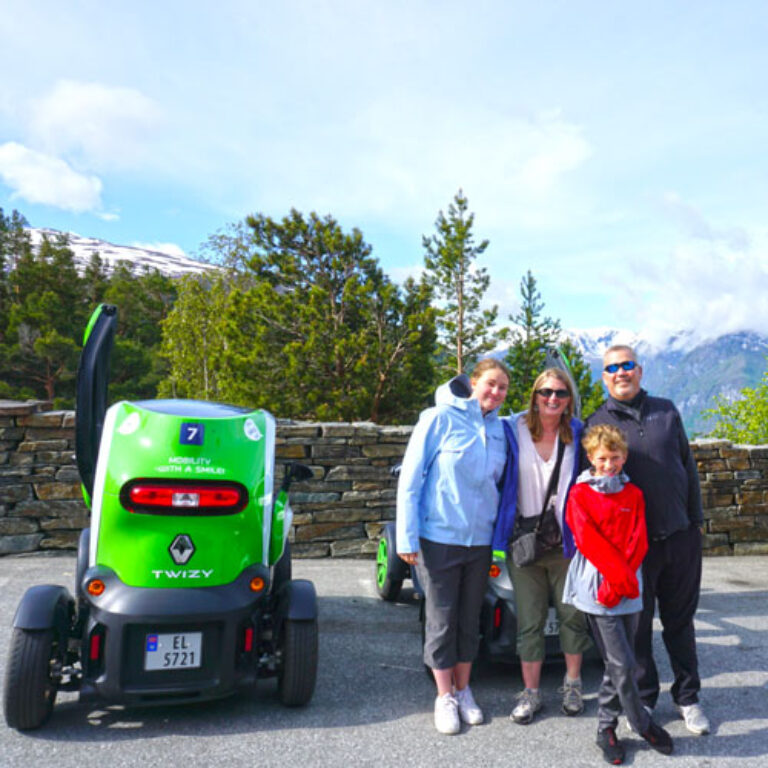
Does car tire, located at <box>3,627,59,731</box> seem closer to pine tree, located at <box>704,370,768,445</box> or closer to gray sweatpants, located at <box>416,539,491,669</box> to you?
gray sweatpants, located at <box>416,539,491,669</box>

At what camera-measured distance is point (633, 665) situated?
2.67 m

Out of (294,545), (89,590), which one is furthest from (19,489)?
(89,590)

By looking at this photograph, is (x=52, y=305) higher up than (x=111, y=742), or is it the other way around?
(x=52, y=305)

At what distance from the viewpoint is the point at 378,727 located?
112 inches

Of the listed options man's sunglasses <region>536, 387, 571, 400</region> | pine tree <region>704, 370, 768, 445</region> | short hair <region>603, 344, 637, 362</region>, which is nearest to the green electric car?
man's sunglasses <region>536, 387, 571, 400</region>

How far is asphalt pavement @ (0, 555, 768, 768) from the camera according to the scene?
2.56m

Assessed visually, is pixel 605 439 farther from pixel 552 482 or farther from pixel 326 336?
pixel 326 336

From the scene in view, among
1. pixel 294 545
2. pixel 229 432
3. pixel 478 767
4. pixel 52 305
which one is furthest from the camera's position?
pixel 52 305

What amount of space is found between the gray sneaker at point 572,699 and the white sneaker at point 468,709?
41 cm

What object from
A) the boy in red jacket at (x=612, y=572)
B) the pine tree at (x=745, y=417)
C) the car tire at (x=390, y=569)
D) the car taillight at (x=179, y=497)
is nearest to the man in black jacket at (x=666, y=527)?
the boy in red jacket at (x=612, y=572)

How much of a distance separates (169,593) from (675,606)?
227cm

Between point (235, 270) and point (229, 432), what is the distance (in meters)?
21.2

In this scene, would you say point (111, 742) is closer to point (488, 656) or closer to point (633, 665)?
point (488, 656)

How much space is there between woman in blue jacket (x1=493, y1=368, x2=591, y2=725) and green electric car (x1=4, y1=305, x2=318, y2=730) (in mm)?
995
